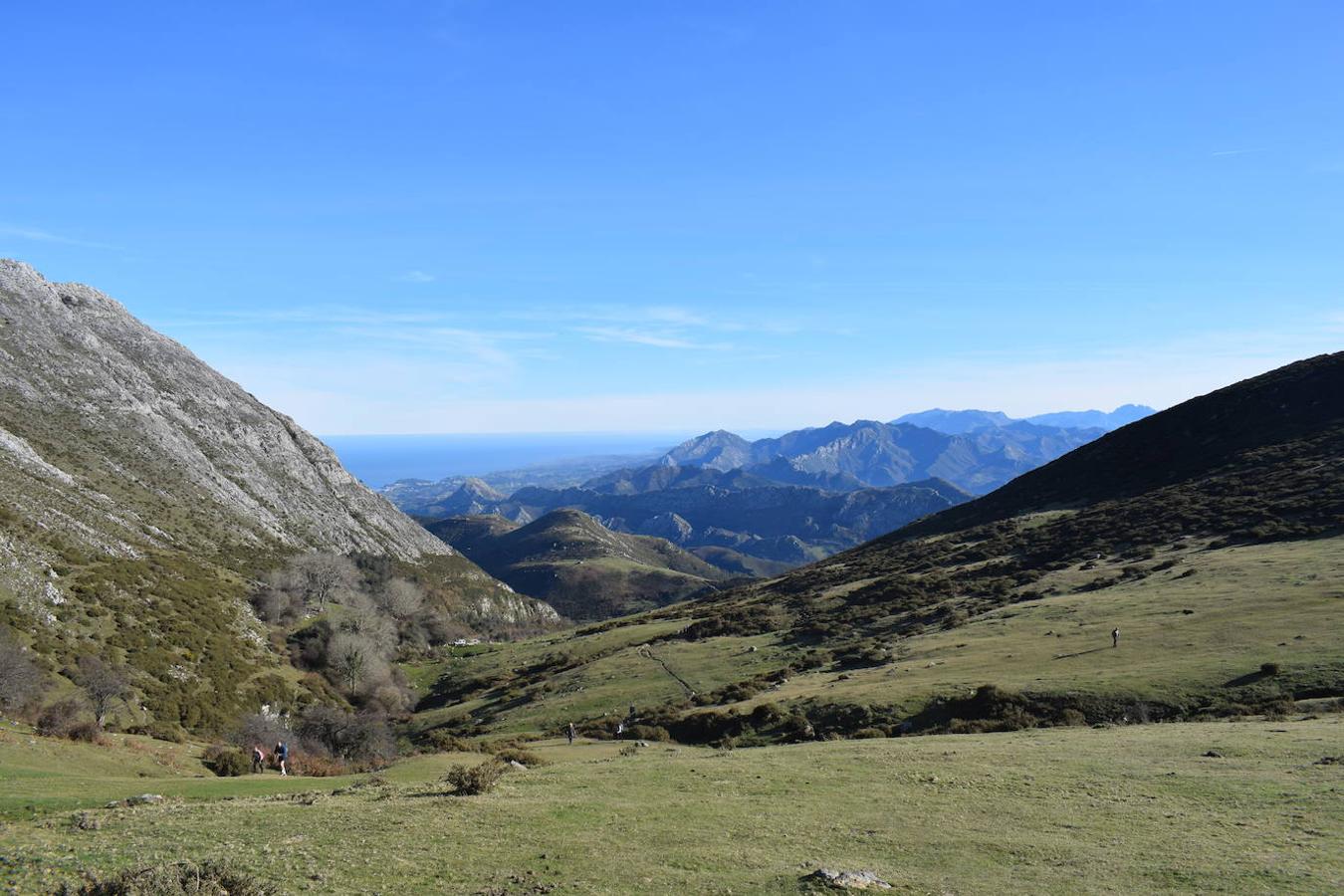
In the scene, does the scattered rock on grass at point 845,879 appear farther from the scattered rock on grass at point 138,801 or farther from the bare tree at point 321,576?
the bare tree at point 321,576

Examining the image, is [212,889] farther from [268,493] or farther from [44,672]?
[268,493]

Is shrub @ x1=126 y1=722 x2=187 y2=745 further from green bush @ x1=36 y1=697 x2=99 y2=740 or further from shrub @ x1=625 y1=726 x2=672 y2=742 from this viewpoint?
shrub @ x1=625 y1=726 x2=672 y2=742

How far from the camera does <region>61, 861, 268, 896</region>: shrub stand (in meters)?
12.2

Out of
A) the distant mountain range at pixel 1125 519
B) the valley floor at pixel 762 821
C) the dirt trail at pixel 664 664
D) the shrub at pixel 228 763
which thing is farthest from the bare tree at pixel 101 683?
the distant mountain range at pixel 1125 519

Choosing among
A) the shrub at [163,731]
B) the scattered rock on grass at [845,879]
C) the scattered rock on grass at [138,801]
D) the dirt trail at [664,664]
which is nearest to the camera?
the scattered rock on grass at [845,879]

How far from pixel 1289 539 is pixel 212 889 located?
76.6 m

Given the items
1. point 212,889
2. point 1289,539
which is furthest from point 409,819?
point 1289,539

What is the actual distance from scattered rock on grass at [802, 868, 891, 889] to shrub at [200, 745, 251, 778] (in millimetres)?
27492

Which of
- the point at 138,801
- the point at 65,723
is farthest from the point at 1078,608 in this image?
the point at 65,723

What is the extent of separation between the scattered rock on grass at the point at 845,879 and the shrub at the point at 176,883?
1124 cm

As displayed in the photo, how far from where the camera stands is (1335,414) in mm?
97312

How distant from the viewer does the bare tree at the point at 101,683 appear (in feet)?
144

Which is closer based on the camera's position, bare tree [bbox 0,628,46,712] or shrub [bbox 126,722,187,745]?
bare tree [bbox 0,628,46,712]

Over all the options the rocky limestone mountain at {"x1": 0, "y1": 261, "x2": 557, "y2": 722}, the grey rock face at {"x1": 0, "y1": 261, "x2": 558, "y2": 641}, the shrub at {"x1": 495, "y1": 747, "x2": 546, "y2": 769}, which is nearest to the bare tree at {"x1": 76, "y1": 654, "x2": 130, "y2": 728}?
the rocky limestone mountain at {"x1": 0, "y1": 261, "x2": 557, "y2": 722}
